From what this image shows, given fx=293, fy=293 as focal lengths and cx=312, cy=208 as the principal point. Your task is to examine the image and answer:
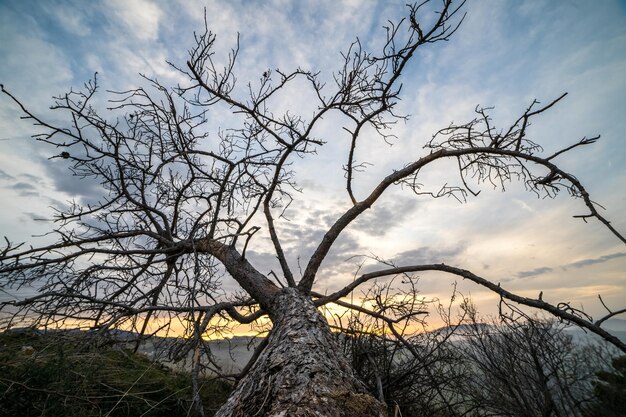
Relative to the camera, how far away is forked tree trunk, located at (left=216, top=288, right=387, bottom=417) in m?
1.21

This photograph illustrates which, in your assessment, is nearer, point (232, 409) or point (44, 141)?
point (232, 409)

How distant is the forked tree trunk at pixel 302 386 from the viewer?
3.95 ft

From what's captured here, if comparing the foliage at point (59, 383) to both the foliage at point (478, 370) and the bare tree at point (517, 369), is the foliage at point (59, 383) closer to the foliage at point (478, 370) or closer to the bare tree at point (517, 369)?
the foliage at point (478, 370)

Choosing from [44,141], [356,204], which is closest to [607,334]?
[356,204]

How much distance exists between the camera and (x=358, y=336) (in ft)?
12.4

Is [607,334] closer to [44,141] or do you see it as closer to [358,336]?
[358,336]

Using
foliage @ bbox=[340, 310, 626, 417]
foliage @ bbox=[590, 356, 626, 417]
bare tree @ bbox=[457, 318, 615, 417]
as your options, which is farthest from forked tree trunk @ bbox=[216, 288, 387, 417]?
foliage @ bbox=[590, 356, 626, 417]

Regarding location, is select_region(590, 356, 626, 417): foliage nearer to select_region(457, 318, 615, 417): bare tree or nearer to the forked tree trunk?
select_region(457, 318, 615, 417): bare tree

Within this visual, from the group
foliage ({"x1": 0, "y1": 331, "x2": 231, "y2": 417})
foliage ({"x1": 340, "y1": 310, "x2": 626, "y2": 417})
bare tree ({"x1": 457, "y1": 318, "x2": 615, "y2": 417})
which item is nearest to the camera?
foliage ({"x1": 0, "y1": 331, "x2": 231, "y2": 417})

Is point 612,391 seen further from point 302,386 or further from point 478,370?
point 302,386

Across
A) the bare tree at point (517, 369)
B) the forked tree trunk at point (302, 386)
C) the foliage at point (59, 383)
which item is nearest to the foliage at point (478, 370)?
the bare tree at point (517, 369)

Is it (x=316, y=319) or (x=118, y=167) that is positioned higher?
(x=118, y=167)

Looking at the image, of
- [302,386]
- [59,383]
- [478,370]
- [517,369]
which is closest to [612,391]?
[478,370]

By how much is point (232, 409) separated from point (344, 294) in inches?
124
